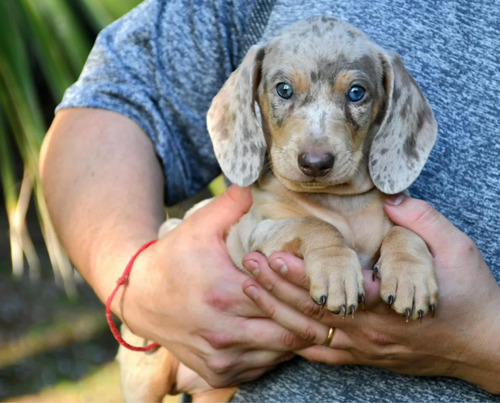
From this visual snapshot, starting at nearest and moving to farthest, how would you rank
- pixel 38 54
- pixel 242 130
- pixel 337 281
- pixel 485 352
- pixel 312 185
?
pixel 337 281, pixel 485 352, pixel 312 185, pixel 242 130, pixel 38 54

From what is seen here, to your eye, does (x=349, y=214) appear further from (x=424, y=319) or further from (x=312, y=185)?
(x=424, y=319)

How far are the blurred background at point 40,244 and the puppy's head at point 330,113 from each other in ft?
4.27

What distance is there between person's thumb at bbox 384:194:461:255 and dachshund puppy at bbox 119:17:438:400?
0.04 metres

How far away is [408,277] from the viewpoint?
2.13 m

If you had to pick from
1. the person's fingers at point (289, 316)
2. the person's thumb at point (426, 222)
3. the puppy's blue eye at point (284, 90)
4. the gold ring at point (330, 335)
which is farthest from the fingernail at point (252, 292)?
the puppy's blue eye at point (284, 90)

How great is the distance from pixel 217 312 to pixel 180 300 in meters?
0.13

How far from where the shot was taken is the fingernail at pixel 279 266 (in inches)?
86.2

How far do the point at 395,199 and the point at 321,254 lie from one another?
14.0 inches

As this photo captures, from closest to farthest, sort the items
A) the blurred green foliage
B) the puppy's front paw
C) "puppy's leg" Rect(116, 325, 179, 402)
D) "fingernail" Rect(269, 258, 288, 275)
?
the puppy's front paw < "fingernail" Rect(269, 258, 288, 275) < "puppy's leg" Rect(116, 325, 179, 402) < the blurred green foliage

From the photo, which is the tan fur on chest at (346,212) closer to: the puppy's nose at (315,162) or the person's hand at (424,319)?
the person's hand at (424,319)

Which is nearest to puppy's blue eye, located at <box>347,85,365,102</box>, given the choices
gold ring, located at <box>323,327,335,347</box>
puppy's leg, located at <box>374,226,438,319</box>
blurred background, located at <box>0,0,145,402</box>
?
puppy's leg, located at <box>374,226,438,319</box>

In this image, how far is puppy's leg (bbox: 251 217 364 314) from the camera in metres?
2.09

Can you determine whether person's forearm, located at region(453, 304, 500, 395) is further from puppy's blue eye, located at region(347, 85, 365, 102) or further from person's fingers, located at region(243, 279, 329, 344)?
puppy's blue eye, located at region(347, 85, 365, 102)

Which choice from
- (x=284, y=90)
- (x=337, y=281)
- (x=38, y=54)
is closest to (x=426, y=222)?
(x=337, y=281)
